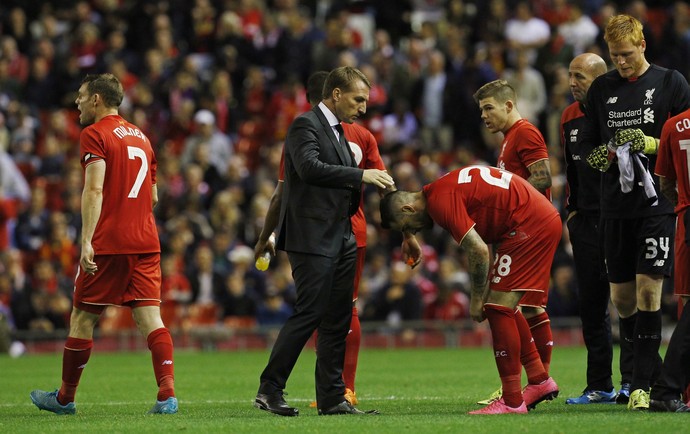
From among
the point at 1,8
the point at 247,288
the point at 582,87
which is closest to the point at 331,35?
the point at 247,288

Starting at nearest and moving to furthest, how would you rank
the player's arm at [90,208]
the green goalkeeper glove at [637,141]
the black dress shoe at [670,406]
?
the black dress shoe at [670,406]
the green goalkeeper glove at [637,141]
the player's arm at [90,208]

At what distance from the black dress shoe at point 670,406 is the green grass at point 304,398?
0.13 m

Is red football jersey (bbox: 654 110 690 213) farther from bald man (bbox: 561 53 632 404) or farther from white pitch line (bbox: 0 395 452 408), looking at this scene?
white pitch line (bbox: 0 395 452 408)

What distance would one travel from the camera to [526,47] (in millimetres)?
22969

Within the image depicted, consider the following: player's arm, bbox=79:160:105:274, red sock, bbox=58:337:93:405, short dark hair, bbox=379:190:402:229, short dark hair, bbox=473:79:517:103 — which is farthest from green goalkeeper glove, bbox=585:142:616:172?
red sock, bbox=58:337:93:405

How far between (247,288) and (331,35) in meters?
5.58

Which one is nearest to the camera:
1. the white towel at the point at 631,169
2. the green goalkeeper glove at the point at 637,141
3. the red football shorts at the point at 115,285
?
the green goalkeeper glove at the point at 637,141

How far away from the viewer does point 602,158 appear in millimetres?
9969

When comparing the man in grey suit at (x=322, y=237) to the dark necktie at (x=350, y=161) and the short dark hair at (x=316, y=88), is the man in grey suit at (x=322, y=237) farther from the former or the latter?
the short dark hair at (x=316, y=88)

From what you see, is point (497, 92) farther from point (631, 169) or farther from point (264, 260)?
point (264, 260)

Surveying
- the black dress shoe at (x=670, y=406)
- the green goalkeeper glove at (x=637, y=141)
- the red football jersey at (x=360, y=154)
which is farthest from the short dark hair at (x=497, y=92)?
the black dress shoe at (x=670, y=406)

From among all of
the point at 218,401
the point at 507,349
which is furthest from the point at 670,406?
the point at 218,401

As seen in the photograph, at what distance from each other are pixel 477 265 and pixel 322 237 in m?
1.12

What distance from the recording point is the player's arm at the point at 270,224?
33.3 ft
